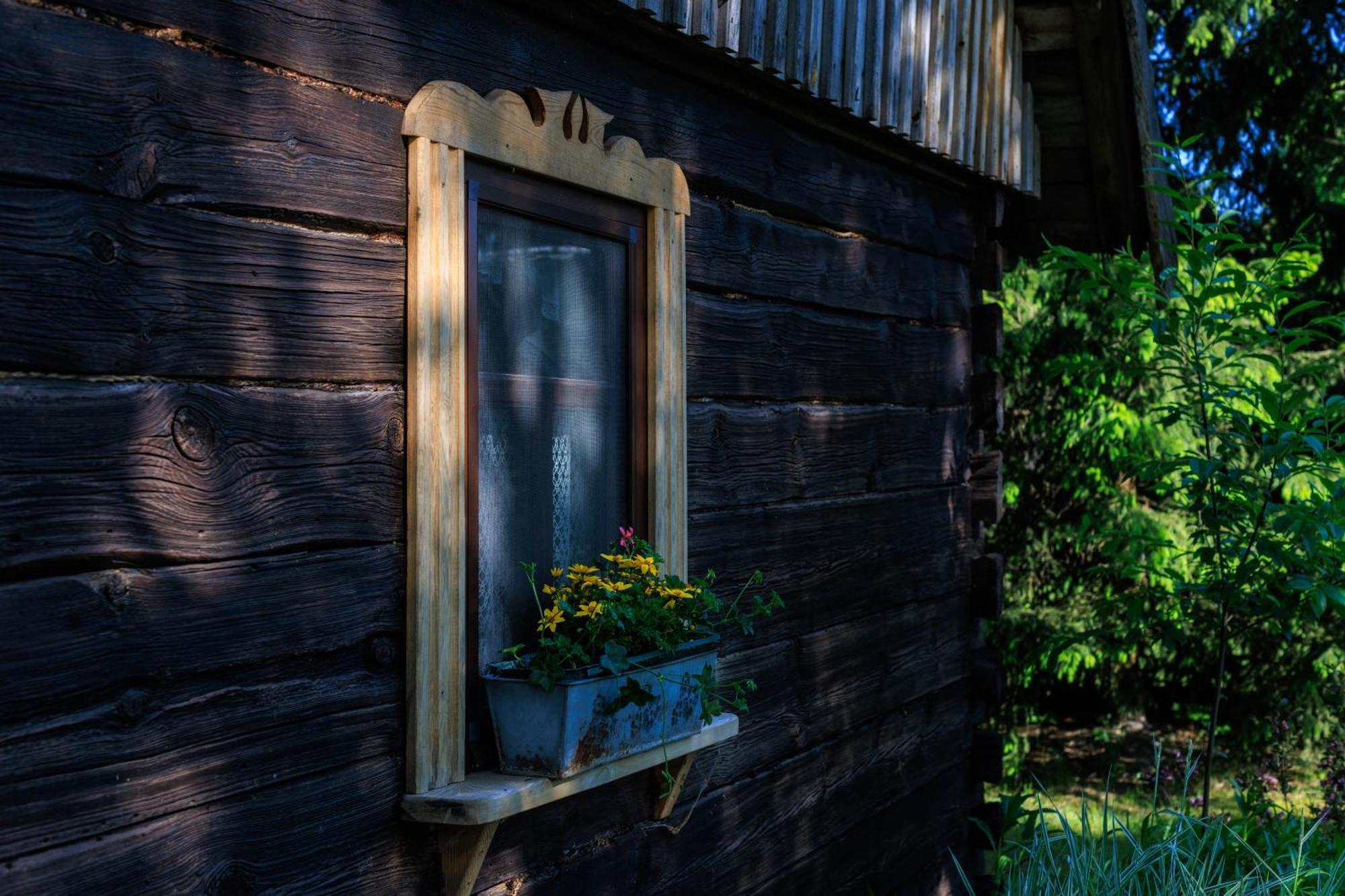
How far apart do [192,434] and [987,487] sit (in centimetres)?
398

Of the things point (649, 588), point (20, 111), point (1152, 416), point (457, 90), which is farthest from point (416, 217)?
point (1152, 416)

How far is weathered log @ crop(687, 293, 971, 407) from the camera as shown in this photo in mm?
3584

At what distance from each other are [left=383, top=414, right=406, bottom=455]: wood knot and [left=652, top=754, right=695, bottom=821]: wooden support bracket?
3.91 feet

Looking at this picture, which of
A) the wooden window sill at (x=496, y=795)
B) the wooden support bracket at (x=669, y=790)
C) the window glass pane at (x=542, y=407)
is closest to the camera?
the wooden window sill at (x=496, y=795)

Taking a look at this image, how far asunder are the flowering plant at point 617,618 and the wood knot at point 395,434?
445 millimetres

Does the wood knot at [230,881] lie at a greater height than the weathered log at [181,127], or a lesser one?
lesser

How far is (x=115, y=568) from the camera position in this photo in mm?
2004

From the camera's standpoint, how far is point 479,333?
9.14 feet

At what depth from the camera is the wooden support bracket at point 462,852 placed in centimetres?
255

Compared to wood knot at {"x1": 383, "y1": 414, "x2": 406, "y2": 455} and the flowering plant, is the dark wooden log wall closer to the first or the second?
wood knot at {"x1": 383, "y1": 414, "x2": 406, "y2": 455}

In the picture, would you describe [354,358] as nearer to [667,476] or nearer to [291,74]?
[291,74]

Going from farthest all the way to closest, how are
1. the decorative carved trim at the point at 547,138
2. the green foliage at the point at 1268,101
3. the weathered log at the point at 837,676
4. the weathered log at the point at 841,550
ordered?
the green foliage at the point at 1268,101
the weathered log at the point at 837,676
the weathered log at the point at 841,550
the decorative carved trim at the point at 547,138

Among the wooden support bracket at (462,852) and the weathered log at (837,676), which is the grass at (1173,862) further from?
the wooden support bracket at (462,852)

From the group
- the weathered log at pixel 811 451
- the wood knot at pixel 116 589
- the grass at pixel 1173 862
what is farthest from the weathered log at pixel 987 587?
the wood knot at pixel 116 589
